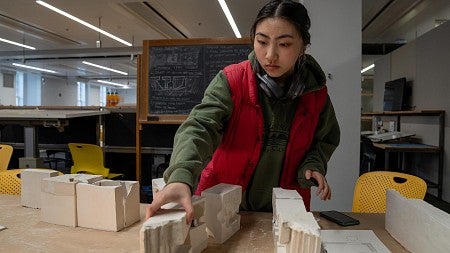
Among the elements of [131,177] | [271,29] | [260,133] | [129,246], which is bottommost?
[131,177]

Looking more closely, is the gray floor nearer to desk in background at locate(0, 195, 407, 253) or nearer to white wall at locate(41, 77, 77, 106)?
desk in background at locate(0, 195, 407, 253)

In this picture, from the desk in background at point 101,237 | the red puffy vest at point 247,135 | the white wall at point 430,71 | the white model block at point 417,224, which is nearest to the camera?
the white model block at point 417,224

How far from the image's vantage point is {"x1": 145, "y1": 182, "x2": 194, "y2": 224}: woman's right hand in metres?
0.70

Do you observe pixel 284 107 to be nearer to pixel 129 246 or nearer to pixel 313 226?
pixel 313 226

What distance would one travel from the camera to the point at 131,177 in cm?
392

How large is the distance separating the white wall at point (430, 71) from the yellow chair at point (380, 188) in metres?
3.49

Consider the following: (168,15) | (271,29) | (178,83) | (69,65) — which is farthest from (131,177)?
(69,65)

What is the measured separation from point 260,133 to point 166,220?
54 centimetres

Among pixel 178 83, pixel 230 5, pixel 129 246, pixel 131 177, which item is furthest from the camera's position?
pixel 230 5

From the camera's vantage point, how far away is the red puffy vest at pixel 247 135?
1097mm

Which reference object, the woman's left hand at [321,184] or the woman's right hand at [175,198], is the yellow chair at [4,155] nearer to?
the woman's right hand at [175,198]

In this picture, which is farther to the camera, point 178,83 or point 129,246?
point 178,83

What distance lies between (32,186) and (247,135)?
0.84m

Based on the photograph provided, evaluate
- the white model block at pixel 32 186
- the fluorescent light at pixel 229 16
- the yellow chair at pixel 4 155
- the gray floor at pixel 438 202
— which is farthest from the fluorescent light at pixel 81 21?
the gray floor at pixel 438 202
